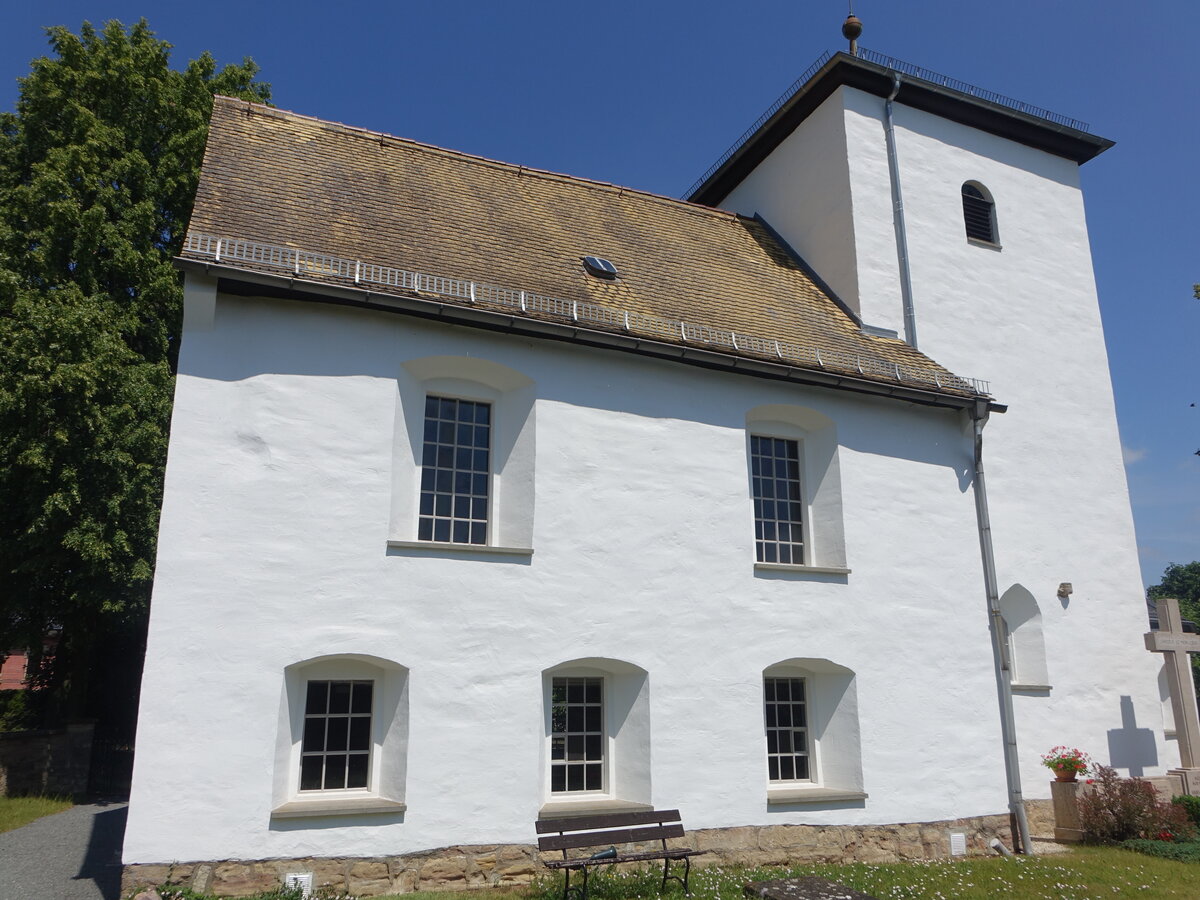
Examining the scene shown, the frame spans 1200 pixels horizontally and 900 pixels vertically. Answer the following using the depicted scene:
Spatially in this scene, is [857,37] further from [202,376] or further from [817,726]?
[202,376]

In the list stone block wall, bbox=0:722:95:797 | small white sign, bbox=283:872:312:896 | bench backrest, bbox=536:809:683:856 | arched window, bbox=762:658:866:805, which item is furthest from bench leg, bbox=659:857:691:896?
stone block wall, bbox=0:722:95:797

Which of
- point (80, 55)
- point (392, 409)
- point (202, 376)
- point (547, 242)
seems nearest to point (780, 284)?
point (547, 242)

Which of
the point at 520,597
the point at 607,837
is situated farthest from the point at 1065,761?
the point at 520,597

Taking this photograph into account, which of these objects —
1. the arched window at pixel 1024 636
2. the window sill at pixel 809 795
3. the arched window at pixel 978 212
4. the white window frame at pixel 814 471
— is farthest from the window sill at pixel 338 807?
the arched window at pixel 978 212

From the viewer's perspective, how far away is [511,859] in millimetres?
9203

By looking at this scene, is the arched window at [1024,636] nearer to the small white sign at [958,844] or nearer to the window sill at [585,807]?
the small white sign at [958,844]

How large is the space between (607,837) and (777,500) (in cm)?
530

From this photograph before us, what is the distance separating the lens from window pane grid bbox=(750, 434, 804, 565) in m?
12.3

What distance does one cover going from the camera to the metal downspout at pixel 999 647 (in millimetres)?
12125

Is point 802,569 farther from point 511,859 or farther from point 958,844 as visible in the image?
point 511,859

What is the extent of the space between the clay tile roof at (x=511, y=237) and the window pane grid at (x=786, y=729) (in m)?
4.21

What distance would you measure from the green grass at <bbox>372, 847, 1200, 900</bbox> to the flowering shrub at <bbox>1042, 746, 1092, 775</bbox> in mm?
1369

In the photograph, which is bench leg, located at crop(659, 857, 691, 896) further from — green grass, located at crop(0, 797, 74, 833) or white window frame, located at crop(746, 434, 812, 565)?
green grass, located at crop(0, 797, 74, 833)

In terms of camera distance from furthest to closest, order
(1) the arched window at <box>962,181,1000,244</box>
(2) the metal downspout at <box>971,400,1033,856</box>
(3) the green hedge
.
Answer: (1) the arched window at <box>962,181,1000,244</box>, (2) the metal downspout at <box>971,400,1033,856</box>, (3) the green hedge
